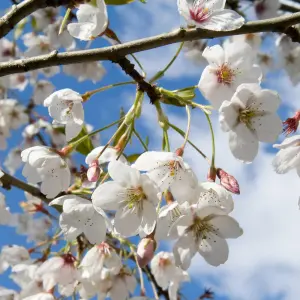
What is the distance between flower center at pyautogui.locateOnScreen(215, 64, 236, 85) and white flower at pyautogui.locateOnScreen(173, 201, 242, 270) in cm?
38

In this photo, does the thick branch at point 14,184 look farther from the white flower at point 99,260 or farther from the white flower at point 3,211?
the white flower at point 99,260

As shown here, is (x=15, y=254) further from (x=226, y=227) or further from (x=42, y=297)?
(x=226, y=227)

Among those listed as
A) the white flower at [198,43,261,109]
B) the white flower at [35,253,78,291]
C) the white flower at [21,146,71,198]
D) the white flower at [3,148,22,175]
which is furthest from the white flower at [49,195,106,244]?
the white flower at [3,148,22,175]

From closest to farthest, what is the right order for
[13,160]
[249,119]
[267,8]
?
[249,119] < [267,8] < [13,160]

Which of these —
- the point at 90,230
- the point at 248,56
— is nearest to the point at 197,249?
the point at 90,230

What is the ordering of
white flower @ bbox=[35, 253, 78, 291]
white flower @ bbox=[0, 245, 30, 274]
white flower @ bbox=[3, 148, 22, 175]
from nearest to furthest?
1. white flower @ bbox=[35, 253, 78, 291]
2. white flower @ bbox=[0, 245, 30, 274]
3. white flower @ bbox=[3, 148, 22, 175]

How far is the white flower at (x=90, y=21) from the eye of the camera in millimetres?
1862

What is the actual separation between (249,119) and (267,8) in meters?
2.65

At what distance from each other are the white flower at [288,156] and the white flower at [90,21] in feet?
2.31

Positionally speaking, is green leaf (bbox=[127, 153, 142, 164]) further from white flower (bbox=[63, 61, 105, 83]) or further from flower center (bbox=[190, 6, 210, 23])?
white flower (bbox=[63, 61, 105, 83])

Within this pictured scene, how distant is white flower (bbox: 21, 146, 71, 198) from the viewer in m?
1.91

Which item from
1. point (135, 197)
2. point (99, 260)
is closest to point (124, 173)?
point (135, 197)

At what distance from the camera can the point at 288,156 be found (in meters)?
1.86

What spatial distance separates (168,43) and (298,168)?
63cm
